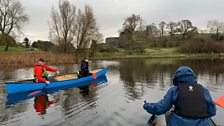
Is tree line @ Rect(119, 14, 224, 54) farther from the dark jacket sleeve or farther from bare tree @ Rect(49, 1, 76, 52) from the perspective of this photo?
the dark jacket sleeve

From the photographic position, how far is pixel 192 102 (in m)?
3.30

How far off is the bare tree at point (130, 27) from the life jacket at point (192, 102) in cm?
4510

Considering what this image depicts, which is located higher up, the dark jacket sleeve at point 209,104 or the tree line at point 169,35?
the tree line at point 169,35

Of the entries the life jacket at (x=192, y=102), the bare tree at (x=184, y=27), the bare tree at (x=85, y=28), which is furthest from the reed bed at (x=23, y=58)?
the bare tree at (x=184, y=27)

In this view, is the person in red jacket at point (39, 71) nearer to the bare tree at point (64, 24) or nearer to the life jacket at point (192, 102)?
the life jacket at point (192, 102)

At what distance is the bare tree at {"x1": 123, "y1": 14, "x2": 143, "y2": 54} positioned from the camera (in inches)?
1903

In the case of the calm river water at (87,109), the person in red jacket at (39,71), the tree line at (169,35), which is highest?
the tree line at (169,35)

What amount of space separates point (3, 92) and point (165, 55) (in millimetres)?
40630

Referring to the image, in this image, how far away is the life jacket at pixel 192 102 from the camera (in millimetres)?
3305

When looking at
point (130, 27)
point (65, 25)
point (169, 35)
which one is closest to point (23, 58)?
point (65, 25)

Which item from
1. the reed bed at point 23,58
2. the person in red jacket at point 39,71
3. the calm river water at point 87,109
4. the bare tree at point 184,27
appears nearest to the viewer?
the calm river water at point 87,109

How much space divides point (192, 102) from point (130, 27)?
46.4 m

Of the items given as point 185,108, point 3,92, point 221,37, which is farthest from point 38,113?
point 221,37

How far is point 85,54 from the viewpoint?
3881 cm
